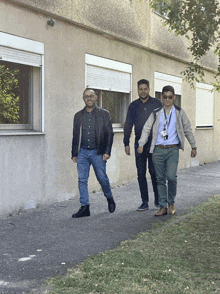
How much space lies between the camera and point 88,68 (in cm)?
948

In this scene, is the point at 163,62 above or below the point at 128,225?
above

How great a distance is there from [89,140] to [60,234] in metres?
1.62

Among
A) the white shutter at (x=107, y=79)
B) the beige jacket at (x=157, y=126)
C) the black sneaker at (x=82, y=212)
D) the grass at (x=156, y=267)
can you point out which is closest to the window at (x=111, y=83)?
the white shutter at (x=107, y=79)

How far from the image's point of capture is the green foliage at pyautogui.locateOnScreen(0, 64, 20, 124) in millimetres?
7461

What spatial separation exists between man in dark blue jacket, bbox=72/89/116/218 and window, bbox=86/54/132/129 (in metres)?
2.55

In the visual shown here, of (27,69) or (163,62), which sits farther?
(163,62)

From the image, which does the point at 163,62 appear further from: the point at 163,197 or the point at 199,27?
the point at 163,197

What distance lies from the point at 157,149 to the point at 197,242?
1.89 meters

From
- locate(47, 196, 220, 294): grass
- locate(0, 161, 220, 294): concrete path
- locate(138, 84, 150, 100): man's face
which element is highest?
locate(138, 84, 150, 100): man's face

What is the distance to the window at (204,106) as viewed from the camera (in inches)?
634

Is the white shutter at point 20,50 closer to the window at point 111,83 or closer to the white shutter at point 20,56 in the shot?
the white shutter at point 20,56

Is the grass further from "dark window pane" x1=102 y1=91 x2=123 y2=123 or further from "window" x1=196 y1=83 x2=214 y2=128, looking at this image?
"window" x1=196 y1=83 x2=214 y2=128

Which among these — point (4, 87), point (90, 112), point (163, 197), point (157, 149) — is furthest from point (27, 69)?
point (163, 197)

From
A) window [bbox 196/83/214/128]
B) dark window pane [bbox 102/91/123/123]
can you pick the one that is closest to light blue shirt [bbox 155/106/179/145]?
dark window pane [bbox 102/91/123/123]
